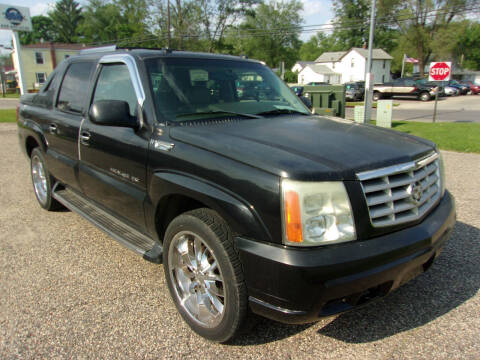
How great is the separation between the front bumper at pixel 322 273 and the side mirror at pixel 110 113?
1.35 metres

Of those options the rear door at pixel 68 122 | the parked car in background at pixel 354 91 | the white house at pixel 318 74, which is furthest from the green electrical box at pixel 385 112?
the white house at pixel 318 74

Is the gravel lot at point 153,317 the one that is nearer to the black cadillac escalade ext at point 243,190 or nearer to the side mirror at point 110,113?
the black cadillac escalade ext at point 243,190

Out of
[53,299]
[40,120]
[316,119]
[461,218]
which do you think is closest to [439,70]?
[461,218]

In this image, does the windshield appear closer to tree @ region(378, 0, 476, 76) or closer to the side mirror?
the side mirror

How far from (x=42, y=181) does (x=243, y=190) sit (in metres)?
4.00

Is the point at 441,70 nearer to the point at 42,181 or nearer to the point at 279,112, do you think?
the point at 279,112

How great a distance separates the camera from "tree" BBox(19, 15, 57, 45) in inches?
3386

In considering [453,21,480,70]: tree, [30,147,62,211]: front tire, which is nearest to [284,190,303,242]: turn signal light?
[30,147,62,211]: front tire

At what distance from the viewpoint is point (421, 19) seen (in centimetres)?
5119

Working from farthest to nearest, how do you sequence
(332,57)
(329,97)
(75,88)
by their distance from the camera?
(332,57), (329,97), (75,88)

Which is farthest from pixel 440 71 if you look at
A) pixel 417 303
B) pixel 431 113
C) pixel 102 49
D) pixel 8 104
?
pixel 8 104

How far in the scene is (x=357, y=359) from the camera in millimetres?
2277

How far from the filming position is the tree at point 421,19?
49.4m

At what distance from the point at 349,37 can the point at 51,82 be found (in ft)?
284
